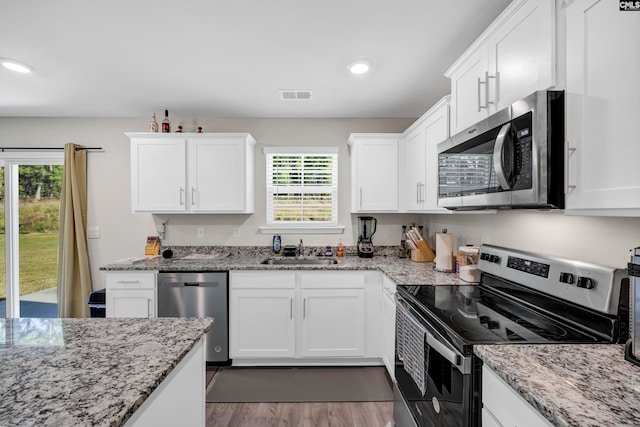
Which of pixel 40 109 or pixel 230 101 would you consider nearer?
pixel 230 101

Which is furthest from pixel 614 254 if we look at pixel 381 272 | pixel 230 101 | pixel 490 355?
pixel 230 101

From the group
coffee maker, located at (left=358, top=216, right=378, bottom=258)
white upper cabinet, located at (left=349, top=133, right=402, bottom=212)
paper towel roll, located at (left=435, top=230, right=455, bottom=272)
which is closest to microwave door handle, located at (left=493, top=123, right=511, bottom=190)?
paper towel roll, located at (left=435, top=230, right=455, bottom=272)

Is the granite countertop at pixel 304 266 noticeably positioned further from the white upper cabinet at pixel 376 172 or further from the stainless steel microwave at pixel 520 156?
the stainless steel microwave at pixel 520 156

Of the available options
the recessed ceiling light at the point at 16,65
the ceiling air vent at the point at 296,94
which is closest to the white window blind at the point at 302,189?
the ceiling air vent at the point at 296,94

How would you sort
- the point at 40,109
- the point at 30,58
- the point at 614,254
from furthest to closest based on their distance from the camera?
1. the point at 40,109
2. the point at 30,58
3. the point at 614,254

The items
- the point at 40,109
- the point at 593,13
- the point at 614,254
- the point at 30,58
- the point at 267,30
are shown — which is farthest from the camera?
the point at 40,109

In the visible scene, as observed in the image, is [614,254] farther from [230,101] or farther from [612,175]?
[230,101]

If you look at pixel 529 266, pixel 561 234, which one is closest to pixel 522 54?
pixel 561 234

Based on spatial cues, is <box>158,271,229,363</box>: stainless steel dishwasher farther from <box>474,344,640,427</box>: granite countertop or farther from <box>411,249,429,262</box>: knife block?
<box>474,344,640,427</box>: granite countertop

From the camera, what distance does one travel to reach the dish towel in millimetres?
1480

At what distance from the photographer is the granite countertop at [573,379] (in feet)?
2.39

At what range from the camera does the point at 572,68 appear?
1.07 metres

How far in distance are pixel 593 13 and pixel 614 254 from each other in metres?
0.91

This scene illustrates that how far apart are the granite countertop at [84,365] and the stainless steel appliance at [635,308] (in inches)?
54.0
